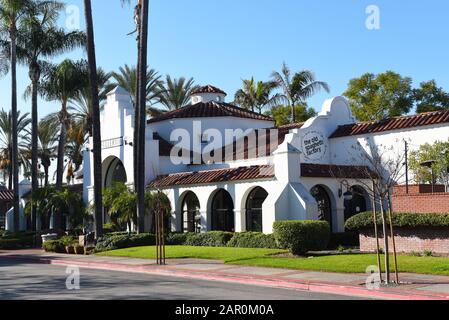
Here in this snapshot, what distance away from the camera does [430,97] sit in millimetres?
53875

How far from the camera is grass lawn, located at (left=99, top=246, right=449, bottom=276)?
56.2 ft

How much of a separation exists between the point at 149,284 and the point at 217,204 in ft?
52.0

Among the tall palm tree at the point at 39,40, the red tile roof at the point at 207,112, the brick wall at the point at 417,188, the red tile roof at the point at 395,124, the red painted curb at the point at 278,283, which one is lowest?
the red painted curb at the point at 278,283

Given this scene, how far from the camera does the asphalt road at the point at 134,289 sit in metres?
13.1

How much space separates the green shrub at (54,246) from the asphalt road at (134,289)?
12414 millimetres

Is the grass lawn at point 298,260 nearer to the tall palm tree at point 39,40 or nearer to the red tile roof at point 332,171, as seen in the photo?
the red tile roof at point 332,171

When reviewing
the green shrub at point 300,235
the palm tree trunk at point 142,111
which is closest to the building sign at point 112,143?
the palm tree trunk at point 142,111

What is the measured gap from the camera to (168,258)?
2378 cm

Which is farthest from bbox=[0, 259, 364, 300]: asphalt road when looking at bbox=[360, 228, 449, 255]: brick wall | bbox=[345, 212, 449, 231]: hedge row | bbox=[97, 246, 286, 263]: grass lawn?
bbox=[360, 228, 449, 255]: brick wall

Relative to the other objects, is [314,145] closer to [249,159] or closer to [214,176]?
[249,159]

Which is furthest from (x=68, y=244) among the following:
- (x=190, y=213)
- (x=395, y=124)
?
(x=395, y=124)

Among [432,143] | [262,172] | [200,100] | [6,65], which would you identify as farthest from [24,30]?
[432,143]

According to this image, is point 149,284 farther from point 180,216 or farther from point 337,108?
point 337,108

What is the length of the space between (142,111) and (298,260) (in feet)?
45.6
